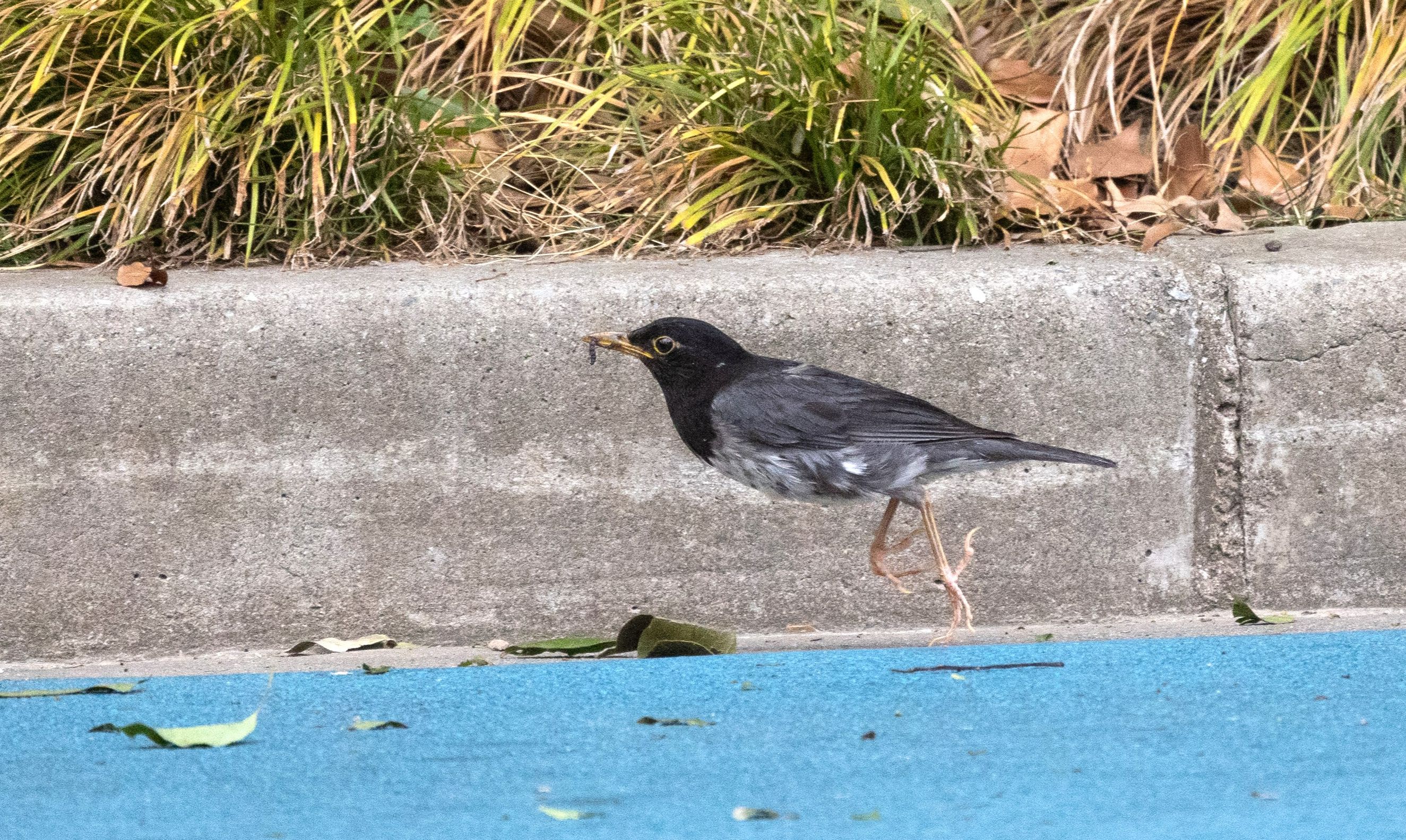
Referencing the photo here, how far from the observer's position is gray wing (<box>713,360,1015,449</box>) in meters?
3.85

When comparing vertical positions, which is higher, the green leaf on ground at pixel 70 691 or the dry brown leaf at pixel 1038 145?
the dry brown leaf at pixel 1038 145

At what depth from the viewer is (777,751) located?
2.78 meters

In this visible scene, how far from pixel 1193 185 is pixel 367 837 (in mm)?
4045

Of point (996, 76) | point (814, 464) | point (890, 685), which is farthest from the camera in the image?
point (996, 76)

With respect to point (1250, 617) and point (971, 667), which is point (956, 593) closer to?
point (971, 667)

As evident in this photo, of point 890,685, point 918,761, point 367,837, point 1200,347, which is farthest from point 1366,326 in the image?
point 367,837

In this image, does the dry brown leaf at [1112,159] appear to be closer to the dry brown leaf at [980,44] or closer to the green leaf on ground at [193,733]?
the dry brown leaf at [980,44]

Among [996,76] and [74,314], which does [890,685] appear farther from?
[996,76]

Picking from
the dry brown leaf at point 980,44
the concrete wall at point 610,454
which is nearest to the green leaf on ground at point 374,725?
the concrete wall at point 610,454

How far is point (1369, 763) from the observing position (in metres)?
2.61

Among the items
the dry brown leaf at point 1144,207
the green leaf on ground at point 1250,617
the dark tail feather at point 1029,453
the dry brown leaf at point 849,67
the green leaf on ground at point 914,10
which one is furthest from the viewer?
the green leaf on ground at point 914,10

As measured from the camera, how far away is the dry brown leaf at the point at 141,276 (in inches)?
168

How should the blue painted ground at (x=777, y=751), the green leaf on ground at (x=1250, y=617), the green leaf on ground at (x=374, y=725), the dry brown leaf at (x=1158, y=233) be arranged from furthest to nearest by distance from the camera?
the dry brown leaf at (x=1158, y=233) < the green leaf on ground at (x=1250, y=617) < the green leaf on ground at (x=374, y=725) < the blue painted ground at (x=777, y=751)

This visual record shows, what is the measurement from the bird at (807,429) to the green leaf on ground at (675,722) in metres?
0.95
